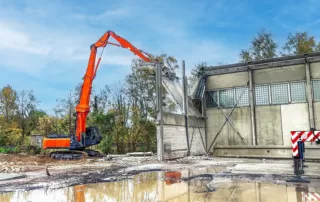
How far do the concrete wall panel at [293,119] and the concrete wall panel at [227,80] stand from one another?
119 inches

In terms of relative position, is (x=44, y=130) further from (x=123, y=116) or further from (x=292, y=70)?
(x=292, y=70)

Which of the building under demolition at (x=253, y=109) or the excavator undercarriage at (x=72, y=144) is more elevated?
the building under demolition at (x=253, y=109)

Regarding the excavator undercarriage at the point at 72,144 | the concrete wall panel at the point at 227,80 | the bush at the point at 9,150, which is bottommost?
the bush at the point at 9,150

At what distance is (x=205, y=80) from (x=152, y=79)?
7.08 metres

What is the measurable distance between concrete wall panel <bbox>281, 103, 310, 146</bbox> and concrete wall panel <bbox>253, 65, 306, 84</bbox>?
170 cm

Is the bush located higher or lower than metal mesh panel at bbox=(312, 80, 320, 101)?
lower

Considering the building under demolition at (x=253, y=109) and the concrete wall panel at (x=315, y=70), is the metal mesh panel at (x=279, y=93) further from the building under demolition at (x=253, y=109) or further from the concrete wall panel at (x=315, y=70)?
the concrete wall panel at (x=315, y=70)

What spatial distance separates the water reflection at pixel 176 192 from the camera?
5.80 m

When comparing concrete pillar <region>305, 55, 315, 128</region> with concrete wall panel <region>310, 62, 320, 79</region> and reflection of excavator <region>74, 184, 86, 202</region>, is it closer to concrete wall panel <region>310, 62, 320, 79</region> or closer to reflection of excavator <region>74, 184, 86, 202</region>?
concrete wall panel <region>310, 62, 320, 79</region>

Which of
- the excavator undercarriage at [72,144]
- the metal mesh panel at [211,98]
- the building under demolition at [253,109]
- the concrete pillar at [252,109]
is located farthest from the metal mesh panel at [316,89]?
the excavator undercarriage at [72,144]

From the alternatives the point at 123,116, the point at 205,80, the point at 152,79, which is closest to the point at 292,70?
the point at 205,80

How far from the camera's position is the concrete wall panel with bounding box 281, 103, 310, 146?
17.7m

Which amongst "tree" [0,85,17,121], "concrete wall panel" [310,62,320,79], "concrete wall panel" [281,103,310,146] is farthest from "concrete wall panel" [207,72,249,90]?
"tree" [0,85,17,121]

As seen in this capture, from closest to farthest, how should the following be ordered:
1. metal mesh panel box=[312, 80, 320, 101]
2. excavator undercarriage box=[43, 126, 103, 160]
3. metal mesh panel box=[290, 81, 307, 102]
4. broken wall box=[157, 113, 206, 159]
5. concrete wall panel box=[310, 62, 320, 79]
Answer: broken wall box=[157, 113, 206, 159] < metal mesh panel box=[312, 80, 320, 101] < concrete wall panel box=[310, 62, 320, 79] < metal mesh panel box=[290, 81, 307, 102] < excavator undercarriage box=[43, 126, 103, 160]
